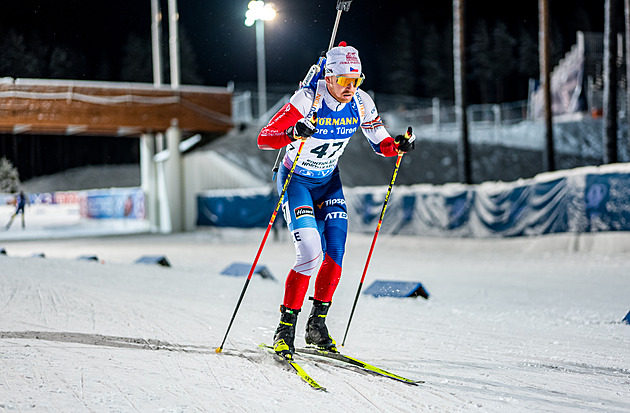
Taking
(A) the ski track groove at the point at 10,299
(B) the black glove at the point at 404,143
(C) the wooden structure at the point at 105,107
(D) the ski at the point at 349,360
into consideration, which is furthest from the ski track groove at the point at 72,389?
(C) the wooden structure at the point at 105,107

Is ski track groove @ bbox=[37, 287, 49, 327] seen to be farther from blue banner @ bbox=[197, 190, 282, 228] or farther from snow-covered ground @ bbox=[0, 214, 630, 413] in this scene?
blue banner @ bbox=[197, 190, 282, 228]

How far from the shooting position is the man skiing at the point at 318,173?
472 centimetres

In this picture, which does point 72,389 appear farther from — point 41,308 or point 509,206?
point 509,206

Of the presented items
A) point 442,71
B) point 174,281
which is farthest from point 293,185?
point 442,71

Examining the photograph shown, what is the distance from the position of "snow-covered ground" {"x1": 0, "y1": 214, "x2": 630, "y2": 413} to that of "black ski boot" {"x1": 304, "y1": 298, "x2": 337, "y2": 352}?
0.91 ft

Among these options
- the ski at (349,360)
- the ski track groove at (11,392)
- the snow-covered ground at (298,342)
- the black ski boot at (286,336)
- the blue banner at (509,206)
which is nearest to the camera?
the ski track groove at (11,392)

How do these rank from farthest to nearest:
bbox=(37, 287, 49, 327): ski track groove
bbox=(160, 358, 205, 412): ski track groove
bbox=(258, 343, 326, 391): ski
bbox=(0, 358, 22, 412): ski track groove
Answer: bbox=(37, 287, 49, 327): ski track groove → bbox=(258, 343, 326, 391): ski → bbox=(160, 358, 205, 412): ski track groove → bbox=(0, 358, 22, 412): ski track groove

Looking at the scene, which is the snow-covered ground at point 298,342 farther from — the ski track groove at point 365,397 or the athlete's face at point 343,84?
the athlete's face at point 343,84

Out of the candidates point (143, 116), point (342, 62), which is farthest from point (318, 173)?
point (143, 116)

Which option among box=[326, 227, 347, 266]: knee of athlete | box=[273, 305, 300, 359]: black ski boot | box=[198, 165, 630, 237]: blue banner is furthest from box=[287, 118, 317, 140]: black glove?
box=[198, 165, 630, 237]: blue banner

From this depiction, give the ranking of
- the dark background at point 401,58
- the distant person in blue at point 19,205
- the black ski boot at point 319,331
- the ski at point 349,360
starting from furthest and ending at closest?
the dark background at point 401,58 → the distant person in blue at point 19,205 → the black ski boot at point 319,331 → the ski at point 349,360

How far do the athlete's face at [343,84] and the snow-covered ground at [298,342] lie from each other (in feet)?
6.09

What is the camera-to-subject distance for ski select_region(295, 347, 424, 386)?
4.09 meters

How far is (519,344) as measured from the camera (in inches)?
213
